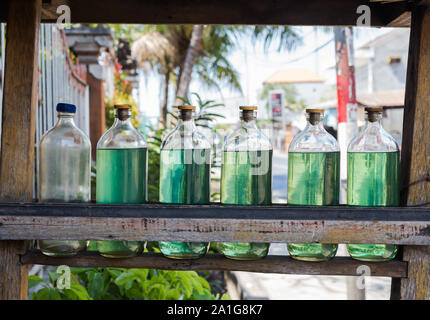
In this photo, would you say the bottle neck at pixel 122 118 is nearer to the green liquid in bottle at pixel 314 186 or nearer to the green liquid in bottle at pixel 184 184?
the green liquid in bottle at pixel 184 184

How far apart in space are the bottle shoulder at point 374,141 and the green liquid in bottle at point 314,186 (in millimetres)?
54

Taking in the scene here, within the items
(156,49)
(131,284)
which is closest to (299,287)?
(131,284)

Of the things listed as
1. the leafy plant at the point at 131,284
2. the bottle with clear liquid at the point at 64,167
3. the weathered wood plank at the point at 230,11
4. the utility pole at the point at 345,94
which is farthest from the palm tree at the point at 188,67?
the bottle with clear liquid at the point at 64,167

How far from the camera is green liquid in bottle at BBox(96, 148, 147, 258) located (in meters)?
1.03

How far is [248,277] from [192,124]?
2600 mm

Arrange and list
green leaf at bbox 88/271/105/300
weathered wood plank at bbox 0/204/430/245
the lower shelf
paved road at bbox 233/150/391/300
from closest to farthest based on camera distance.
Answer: weathered wood plank at bbox 0/204/430/245, the lower shelf, green leaf at bbox 88/271/105/300, paved road at bbox 233/150/391/300

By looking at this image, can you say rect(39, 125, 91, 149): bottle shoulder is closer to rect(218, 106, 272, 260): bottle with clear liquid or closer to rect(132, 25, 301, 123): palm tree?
rect(218, 106, 272, 260): bottle with clear liquid

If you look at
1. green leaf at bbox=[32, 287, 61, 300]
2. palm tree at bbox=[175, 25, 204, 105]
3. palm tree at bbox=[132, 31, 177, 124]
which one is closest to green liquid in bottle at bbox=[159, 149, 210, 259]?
green leaf at bbox=[32, 287, 61, 300]

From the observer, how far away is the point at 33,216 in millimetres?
912

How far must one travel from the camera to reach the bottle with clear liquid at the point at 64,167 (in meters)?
1.06

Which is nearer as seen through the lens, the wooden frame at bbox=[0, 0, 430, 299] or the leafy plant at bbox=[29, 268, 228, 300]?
the wooden frame at bbox=[0, 0, 430, 299]

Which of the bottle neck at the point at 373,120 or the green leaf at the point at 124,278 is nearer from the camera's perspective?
the bottle neck at the point at 373,120

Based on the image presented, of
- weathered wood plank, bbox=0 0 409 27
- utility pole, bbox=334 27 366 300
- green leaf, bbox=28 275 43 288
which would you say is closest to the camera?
weathered wood plank, bbox=0 0 409 27

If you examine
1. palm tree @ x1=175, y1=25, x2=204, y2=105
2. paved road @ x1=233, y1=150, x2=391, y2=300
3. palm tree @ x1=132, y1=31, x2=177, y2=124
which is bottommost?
paved road @ x1=233, y1=150, x2=391, y2=300
